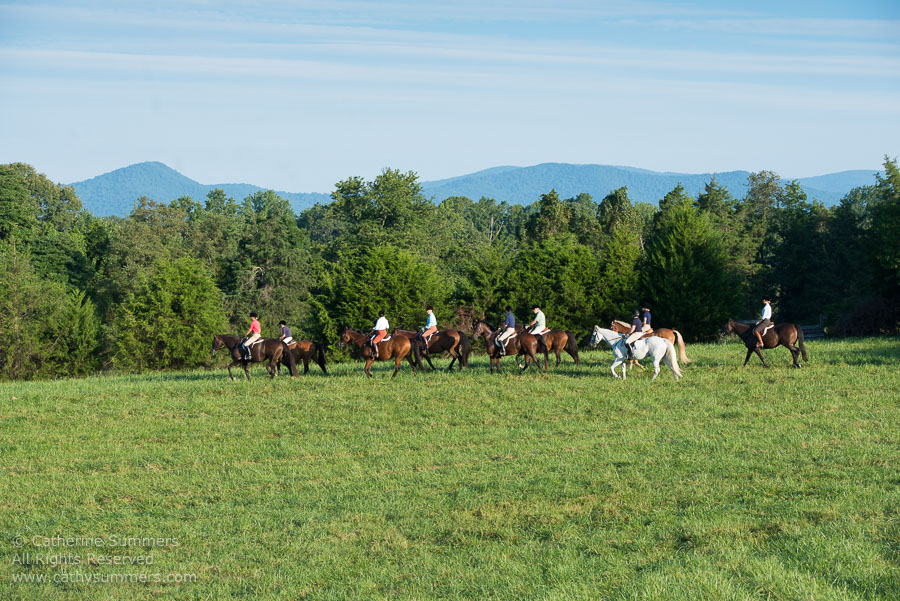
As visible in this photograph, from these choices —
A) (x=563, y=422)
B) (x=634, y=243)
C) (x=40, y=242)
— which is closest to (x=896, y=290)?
(x=634, y=243)

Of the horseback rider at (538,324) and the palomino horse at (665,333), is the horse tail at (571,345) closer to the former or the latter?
the horseback rider at (538,324)

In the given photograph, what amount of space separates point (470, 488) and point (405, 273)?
43.8 meters

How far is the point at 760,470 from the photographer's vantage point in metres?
13.2

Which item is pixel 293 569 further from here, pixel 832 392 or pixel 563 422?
pixel 832 392

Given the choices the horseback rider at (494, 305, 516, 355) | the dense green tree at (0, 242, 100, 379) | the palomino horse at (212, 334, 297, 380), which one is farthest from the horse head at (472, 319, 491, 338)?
the dense green tree at (0, 242, 100, 379)

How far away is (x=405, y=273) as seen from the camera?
5678 cm

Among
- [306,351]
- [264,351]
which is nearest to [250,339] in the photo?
[264,351]

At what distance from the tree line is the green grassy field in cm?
3017

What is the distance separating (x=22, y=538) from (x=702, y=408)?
1483 centimetres

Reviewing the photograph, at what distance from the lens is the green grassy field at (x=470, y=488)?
8969 mm

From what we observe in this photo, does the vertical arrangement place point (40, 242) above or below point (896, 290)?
above

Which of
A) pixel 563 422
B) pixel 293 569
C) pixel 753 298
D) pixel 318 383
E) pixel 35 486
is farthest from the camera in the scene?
pixel 753 298

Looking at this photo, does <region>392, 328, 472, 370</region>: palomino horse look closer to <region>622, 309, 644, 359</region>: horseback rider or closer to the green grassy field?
the green grassy field

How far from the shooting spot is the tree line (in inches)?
2144
